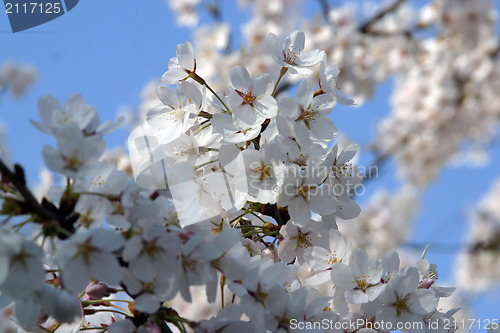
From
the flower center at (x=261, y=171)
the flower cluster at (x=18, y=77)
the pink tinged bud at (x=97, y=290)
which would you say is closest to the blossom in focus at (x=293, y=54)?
the flower center at (x=261, y=171)

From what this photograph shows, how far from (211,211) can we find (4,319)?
12.0 feet

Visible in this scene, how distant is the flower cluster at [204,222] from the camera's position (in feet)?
2.66

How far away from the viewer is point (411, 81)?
6.27 meters

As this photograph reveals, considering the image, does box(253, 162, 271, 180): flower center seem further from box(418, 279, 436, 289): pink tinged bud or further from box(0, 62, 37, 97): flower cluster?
box(0, 62, 37, 97): flower cluster

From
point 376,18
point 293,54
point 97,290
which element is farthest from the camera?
point 376,18

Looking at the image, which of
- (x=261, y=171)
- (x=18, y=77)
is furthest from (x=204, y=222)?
(x=18, y=77)

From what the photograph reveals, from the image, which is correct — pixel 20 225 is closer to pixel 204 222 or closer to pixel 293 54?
pixel 204 222

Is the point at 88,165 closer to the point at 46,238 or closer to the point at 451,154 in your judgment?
the point at 46,238

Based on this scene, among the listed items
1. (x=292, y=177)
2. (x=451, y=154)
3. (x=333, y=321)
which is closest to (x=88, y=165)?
(x=292, y=177)

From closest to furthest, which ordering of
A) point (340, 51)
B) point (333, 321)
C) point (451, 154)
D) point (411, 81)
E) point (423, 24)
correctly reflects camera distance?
point (333, 321), point (340, 51), point (423, 24), point (411, 81), point (451, 154)

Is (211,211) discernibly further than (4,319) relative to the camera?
No

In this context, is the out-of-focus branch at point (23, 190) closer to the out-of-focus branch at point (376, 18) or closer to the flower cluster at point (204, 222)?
the flower cluster at point (204, 222)

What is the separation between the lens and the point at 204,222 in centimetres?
100

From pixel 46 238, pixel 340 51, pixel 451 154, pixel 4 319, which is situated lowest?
pixel 451 154
